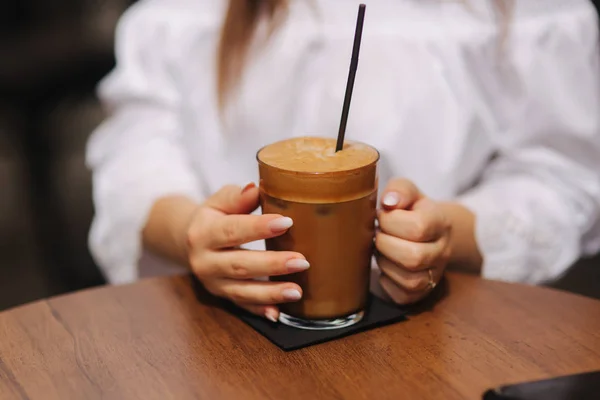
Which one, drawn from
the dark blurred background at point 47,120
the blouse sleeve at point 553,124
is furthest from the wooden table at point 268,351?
the dark blurred background at point 47,120

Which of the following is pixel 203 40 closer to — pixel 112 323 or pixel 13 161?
pixel 112 323

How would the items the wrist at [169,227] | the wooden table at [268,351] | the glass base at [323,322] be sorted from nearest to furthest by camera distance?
1. the wooden table at [268,351]
2. the glass base at [323,322]
3. the wrist at [169,227]

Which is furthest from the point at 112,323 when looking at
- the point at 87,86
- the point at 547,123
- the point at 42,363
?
the point at 87,86

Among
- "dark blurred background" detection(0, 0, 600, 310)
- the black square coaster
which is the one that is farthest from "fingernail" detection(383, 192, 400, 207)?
"dark blurred background" detection(0, 0, 600, 310)

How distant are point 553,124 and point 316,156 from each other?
0.62m

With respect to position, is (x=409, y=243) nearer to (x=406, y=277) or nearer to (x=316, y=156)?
(x=406, y=277)

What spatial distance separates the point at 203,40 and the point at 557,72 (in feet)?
2.04

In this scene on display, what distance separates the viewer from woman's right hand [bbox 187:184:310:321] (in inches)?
30.4

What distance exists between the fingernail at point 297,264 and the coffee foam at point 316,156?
97 millimetres

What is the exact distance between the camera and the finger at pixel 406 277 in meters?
0.82

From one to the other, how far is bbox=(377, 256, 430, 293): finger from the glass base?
0.06m

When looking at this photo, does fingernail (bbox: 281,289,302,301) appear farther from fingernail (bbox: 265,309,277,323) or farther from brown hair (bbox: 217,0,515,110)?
brown hair (bbox: 217,0,515,110)

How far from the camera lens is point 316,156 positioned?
78cm

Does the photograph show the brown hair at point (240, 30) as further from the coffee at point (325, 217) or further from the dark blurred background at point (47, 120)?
the dark blurred background at point (47, 120)
